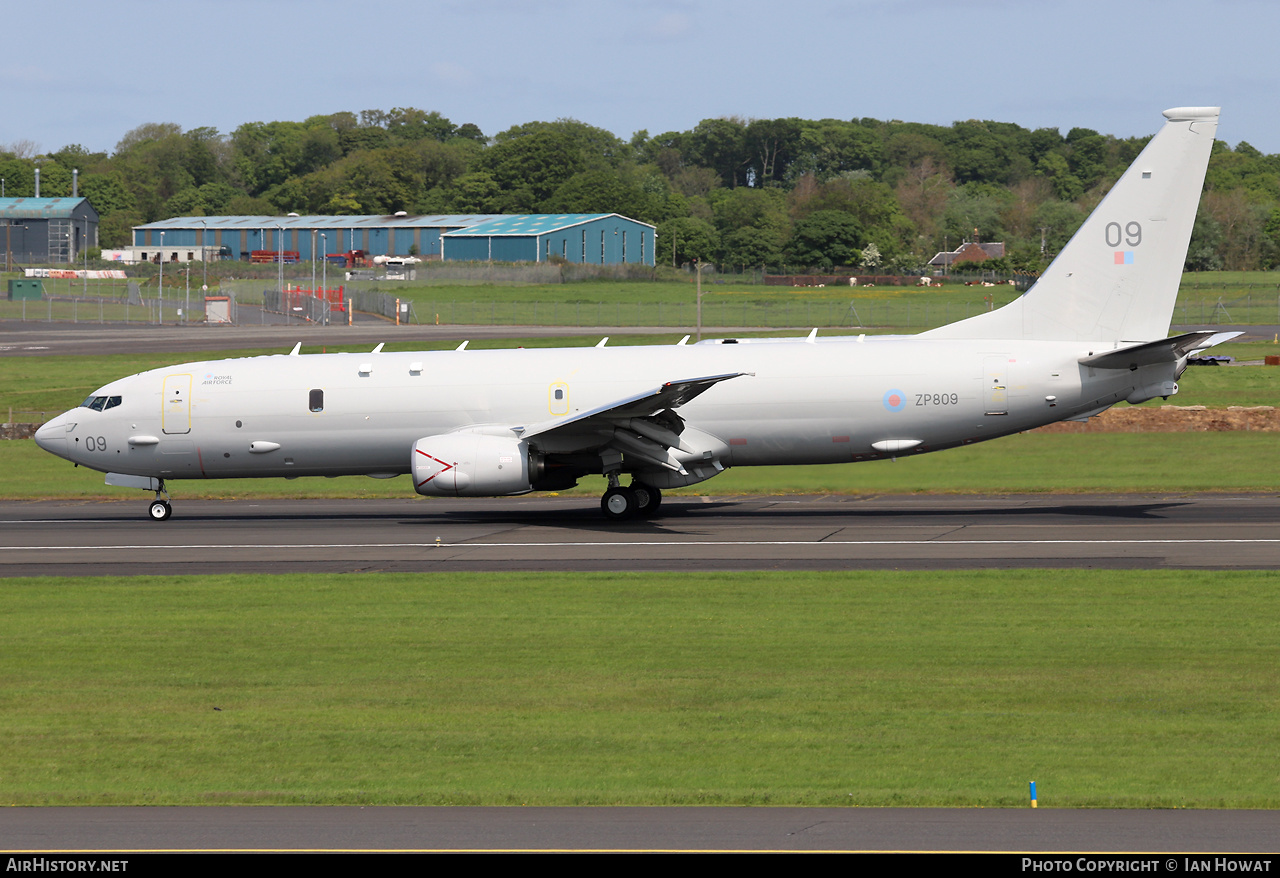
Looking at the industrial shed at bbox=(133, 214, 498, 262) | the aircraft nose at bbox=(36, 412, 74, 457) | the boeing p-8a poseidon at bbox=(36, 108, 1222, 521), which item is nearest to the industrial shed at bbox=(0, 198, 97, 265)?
the industrial shed at bbox=(133, 214, 498, 262)

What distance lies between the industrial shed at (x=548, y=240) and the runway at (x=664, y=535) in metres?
121

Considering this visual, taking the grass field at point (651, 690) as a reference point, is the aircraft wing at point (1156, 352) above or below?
above

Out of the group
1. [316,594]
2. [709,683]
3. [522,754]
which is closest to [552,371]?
[316,594]

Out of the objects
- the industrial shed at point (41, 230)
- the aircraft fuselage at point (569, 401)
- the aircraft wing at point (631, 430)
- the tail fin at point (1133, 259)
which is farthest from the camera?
the industrial shed at point (41, 230)

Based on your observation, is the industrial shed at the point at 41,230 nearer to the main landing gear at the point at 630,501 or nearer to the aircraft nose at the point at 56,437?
the aircraft nose at the point at 56,437

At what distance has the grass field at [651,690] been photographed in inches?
483

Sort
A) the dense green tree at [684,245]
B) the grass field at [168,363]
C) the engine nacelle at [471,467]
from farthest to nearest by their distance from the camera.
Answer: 1. the dense green tree at [684,245]
2. the grass field at [168,363]
3. the engine nacelle at [471,467]

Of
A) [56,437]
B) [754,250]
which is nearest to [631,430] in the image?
[56,437]

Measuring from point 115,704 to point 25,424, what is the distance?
1505 inches

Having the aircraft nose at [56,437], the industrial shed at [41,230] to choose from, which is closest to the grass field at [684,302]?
the industrial shed at [41,230]

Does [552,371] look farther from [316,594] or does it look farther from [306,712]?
[306,712]

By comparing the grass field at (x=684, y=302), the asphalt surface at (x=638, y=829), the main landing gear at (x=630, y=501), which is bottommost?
the main landing gear at (x=630, y=501)

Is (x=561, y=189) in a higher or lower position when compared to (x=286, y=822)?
higher

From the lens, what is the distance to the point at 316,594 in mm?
22766
